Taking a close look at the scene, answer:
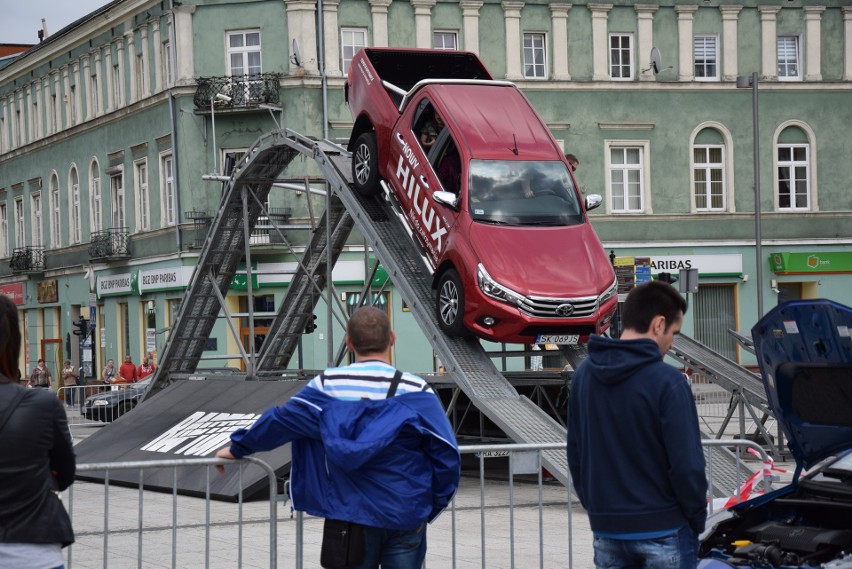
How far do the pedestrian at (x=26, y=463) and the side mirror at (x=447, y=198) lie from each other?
43.8 ft

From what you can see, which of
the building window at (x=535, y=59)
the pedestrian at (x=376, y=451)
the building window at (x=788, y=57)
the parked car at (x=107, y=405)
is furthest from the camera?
the building window at (x=788, y=57)

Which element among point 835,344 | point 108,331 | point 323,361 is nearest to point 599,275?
point 835,344

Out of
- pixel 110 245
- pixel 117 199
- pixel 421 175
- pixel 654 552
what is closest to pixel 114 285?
pixel 110 245

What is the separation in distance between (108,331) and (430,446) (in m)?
46.7

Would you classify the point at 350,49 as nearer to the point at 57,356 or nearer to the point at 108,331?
the point at 108,331

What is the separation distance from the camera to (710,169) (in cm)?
4709

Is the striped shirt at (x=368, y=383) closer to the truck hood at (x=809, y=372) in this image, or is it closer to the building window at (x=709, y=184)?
the truck hood at (x=809, y=372)

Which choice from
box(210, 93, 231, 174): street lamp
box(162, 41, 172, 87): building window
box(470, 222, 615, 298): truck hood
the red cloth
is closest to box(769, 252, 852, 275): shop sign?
box(210, 93, 231, 174): street lamp

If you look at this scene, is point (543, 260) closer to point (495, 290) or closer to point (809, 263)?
point (495, 290)

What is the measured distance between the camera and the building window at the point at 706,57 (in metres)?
47.1

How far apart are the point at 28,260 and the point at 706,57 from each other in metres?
27.7

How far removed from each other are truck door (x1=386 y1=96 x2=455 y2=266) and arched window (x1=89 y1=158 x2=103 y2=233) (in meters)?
34.1

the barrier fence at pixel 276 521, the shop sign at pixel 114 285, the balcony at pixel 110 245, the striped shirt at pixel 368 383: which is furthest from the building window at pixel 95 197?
the striped shirt at pixel 368 383

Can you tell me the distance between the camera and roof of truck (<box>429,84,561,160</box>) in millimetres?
19547
